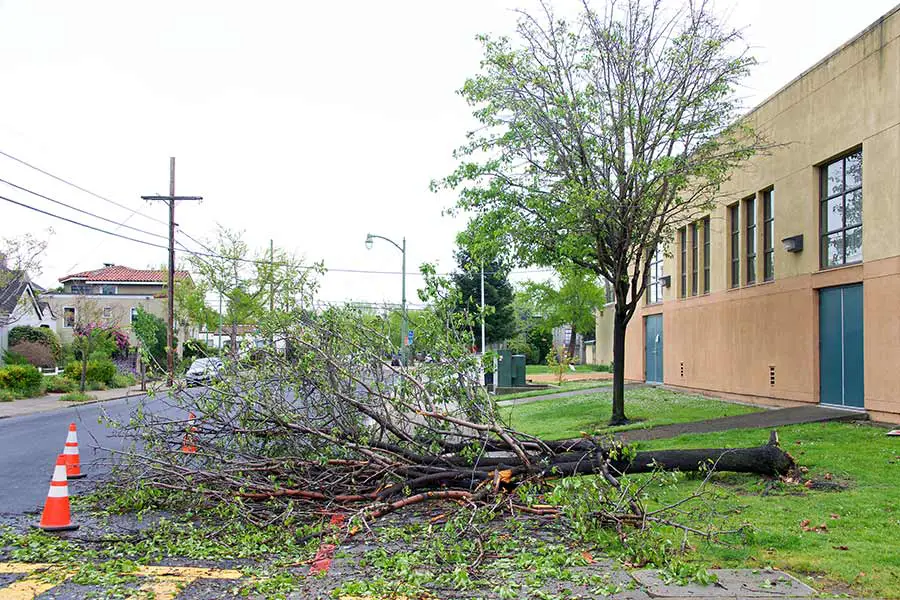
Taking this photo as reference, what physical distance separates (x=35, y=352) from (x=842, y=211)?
36.5m

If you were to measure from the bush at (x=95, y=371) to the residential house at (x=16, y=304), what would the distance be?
9.55 ft

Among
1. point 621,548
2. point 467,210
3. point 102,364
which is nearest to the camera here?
point 621,548

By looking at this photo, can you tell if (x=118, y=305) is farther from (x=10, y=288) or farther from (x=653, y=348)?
(x=653, y=348)

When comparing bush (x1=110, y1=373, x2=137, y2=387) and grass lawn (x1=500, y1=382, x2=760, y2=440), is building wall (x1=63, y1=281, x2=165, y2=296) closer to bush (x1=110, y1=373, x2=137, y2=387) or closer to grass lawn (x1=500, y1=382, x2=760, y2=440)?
bush (x1=110, y1=373, x2=137, y2=387)

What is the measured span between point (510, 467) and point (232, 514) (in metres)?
2.74

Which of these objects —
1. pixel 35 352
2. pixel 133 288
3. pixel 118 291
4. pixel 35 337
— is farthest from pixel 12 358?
pixel 118 291

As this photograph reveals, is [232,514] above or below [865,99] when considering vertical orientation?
below

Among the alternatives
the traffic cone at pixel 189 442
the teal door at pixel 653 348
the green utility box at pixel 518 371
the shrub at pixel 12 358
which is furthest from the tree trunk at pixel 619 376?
the shrub at pixel 12 358

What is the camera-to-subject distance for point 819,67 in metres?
15.4

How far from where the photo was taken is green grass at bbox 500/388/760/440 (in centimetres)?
1570

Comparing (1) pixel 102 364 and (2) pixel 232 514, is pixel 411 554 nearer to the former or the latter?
(2) pixel 232 514

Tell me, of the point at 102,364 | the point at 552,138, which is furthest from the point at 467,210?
the point at 102,364

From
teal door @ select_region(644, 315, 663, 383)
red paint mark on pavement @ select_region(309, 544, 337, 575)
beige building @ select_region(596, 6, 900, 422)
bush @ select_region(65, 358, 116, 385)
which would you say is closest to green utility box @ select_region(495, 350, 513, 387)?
teal door @ select_region(644, 315, 663, 383)

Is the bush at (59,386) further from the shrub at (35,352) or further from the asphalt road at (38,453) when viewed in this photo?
the shrub at (35,352)
